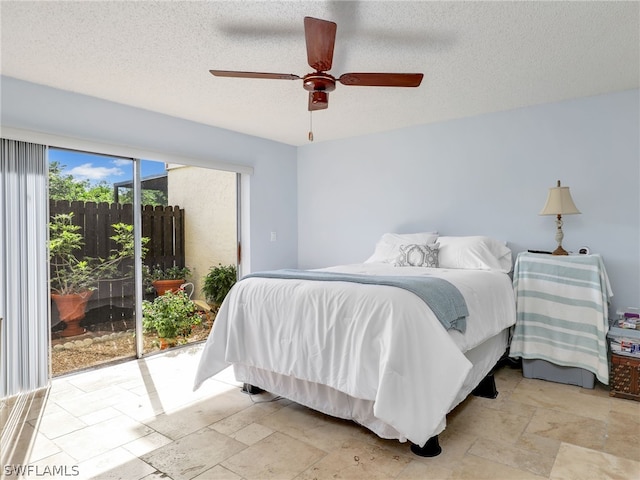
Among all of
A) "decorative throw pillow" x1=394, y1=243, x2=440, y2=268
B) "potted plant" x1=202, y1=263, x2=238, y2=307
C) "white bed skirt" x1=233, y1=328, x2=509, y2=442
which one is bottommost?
"white bed skirt" x1=233, y1=328, x2=509, y2=442

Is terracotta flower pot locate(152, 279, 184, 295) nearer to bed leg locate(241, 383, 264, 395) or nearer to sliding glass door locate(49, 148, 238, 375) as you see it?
sliding glass door locate(49, 148, 238, 375)

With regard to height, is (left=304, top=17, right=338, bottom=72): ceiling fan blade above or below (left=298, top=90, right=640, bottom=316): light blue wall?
above

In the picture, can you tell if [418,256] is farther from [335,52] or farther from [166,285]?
[166,285]

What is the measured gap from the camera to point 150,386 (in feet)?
10.1

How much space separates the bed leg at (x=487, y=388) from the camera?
2.83m

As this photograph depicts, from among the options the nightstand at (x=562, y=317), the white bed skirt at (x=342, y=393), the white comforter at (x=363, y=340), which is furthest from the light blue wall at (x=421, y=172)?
the white bed skirt at (x=342, y=393)

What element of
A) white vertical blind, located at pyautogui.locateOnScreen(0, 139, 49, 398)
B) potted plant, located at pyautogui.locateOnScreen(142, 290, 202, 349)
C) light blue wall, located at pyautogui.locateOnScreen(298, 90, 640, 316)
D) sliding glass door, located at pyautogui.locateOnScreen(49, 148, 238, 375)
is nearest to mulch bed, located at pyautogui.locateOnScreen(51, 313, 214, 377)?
sliding glass door, located at pyautogui.locateOnScreen(49, 148, 238, 375)

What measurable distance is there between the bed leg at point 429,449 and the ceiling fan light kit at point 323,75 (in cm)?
195

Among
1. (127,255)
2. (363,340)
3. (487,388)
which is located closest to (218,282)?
(127,255)

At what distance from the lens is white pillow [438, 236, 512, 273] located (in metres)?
3.48

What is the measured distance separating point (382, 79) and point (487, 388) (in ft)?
7.24

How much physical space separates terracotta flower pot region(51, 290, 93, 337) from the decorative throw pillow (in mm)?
2778

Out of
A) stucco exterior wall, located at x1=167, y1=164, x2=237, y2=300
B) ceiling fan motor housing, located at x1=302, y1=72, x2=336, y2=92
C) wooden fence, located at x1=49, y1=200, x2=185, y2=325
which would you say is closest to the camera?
ceiling fan motor housing, located at x1=302, y1=72, x2=336, y2=92

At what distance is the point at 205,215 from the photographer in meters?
4.73
